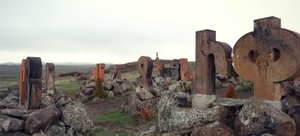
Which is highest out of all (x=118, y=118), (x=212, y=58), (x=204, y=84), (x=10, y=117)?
(x=212, y=58)

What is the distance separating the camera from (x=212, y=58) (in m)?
7.51

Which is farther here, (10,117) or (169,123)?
(10,117)

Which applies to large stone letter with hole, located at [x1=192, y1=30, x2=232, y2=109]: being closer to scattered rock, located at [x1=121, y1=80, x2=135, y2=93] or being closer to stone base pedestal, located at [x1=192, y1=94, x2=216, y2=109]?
stone base pedestal, located at [x1=192, y1=94, x2=216, y2=109]

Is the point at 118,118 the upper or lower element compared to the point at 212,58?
lower

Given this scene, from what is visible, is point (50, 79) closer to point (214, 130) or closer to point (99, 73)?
point (99, 73)

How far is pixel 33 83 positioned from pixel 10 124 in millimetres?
1247

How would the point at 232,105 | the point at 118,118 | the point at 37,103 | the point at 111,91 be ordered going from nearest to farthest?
1. the point at 232,105
2. the point at 37,103
3. the point at 118,118
4. the point at 111,91

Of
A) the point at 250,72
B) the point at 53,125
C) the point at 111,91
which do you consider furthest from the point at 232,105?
the point at 111,91

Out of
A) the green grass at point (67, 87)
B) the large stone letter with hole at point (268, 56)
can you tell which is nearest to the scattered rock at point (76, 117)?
the large stone letter with hole at point (268, 56)

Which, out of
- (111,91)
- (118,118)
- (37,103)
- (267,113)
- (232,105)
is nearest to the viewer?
(267,113)

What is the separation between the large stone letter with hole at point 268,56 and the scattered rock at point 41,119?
4.29 meters

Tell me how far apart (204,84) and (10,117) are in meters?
4.42

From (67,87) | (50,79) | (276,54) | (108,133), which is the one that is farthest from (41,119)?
(67,87)

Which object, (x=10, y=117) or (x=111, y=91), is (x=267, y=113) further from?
(x=111, y=91)
